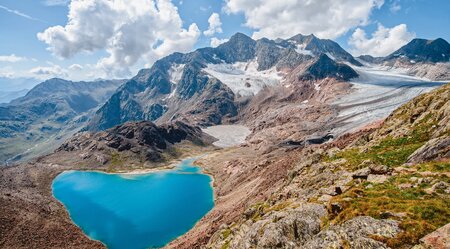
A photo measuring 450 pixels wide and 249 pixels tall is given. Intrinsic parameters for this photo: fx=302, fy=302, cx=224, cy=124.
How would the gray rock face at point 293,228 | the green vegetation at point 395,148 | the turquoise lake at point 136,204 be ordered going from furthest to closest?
the turquoise lake at point 136,204, the green vegetation at point 395,148, the gray rock face at point 293,228

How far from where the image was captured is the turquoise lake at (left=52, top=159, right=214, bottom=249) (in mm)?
99556

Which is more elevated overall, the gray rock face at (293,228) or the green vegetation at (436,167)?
the green vegetation at (436,167)

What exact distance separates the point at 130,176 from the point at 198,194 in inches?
2970

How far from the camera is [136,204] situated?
439 feet

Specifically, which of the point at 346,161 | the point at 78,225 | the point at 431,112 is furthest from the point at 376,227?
the point at 78,225

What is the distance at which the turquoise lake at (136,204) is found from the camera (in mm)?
99556

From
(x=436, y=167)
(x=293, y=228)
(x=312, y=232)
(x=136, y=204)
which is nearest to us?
(x=312, y=232)

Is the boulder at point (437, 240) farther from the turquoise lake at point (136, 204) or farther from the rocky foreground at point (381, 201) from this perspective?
the turquoise lake at point (136, 204)

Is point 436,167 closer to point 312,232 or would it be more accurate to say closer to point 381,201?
point 381,201

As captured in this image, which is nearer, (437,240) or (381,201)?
(437,240)

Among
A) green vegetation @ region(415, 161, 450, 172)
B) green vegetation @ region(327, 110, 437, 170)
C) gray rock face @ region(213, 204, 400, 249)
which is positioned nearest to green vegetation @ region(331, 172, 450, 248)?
gray rock face @ region(213, 204, 400, 249)

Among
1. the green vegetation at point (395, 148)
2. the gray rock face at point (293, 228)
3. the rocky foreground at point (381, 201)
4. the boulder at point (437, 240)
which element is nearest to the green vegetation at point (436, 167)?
the rocky foreground at point (381, 201)

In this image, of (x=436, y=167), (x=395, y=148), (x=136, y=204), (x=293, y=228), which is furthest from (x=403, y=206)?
(x=136, y=204)

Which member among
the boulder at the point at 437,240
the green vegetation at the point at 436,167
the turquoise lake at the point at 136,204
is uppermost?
the boulder at the point at 437,240
